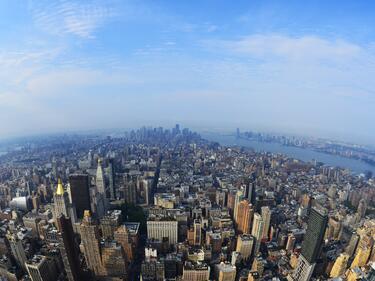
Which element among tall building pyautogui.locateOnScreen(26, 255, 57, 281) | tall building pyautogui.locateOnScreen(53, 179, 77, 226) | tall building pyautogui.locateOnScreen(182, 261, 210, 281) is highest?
tall building pyautogui.locateOnScreen(53, 179, 77, 226)

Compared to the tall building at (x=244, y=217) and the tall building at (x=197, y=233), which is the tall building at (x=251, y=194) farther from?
the tall building at (x=197, y=233)

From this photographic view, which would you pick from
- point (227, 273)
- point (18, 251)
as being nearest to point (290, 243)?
point (227, 273)

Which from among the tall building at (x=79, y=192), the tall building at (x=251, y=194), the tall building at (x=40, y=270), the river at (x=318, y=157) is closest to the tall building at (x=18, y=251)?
the tall building at (x=40, y=270)

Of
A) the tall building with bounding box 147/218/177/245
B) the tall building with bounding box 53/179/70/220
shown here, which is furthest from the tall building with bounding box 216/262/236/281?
the tall building with bounding box 53/179/70/220

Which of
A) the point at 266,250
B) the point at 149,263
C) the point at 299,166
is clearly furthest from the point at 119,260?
the point at 299,166

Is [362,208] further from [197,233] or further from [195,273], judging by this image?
[195,273]

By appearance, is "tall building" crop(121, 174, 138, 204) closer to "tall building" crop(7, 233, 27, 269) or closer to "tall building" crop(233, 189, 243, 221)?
"tall building" crop(233, 189, 243, 221)
